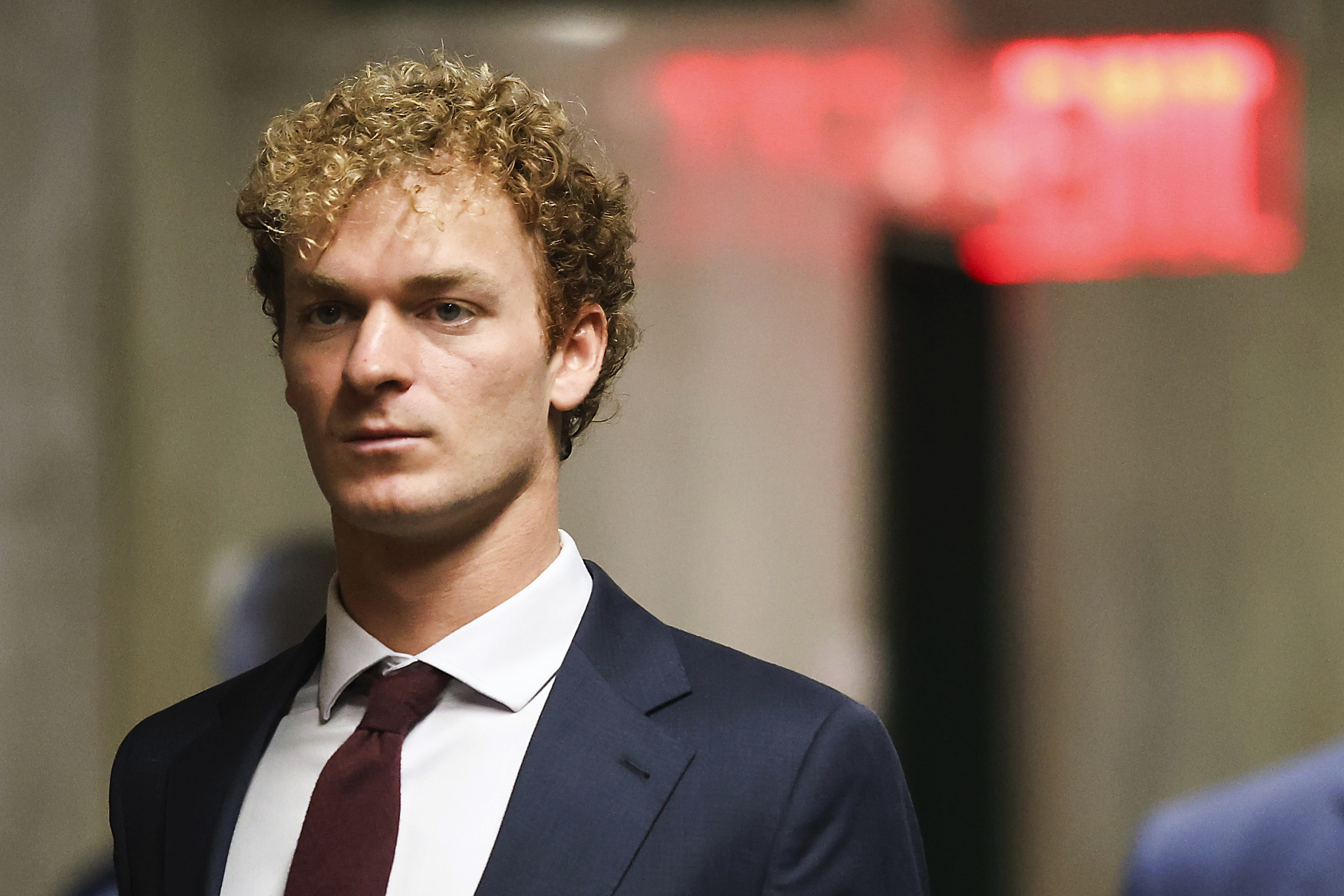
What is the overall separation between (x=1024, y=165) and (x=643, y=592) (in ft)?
4.54

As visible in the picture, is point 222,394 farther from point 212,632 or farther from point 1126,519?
point 1126,519

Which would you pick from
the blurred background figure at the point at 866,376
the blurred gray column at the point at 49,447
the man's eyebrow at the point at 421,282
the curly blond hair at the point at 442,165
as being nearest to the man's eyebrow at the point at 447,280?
the man's eyebrow at the point at 421,282

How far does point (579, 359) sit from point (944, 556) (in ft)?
5.22

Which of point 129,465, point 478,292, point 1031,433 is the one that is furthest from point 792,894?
point 129,465

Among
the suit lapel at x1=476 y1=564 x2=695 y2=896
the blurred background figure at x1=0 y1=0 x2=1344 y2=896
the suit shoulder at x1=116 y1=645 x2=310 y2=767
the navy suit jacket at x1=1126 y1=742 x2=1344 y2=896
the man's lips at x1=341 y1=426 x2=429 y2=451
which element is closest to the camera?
the suit lapel at x1=476 y1=564 x2=695 y2=896

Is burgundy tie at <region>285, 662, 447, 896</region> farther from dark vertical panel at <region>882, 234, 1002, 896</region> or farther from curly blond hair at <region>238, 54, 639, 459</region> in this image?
dark vertical panel at <region>882, 234, 1002, 896</region>

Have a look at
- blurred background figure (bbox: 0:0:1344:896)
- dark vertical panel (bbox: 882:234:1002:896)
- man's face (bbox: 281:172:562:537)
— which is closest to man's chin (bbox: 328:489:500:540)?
man's face (bbox: 281:172:562:537)

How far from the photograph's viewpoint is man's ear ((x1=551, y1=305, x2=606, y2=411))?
182 centimetres

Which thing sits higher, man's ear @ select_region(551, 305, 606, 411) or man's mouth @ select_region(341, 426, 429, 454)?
man's ear @ select_region(551, 305, 606, 411)

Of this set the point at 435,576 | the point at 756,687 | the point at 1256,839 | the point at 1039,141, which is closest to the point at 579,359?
the point at 435,576

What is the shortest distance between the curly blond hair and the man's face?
0.09 ft

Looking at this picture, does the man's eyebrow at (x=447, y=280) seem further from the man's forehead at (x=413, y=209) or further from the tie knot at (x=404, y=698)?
the tie knot at (x=404, y=698)

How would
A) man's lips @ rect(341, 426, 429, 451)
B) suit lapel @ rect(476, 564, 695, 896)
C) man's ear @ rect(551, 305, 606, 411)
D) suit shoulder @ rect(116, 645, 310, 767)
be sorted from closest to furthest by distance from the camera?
suit lapel @ rect(476, 564, 695, 896), man's lips @ rect(341, 426, 429, 451), man's ear @ rect(551, 305, 606, 411), suit shoulder @ rect(116, 645, 310, 767)

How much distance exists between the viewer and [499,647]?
67.3 inches
